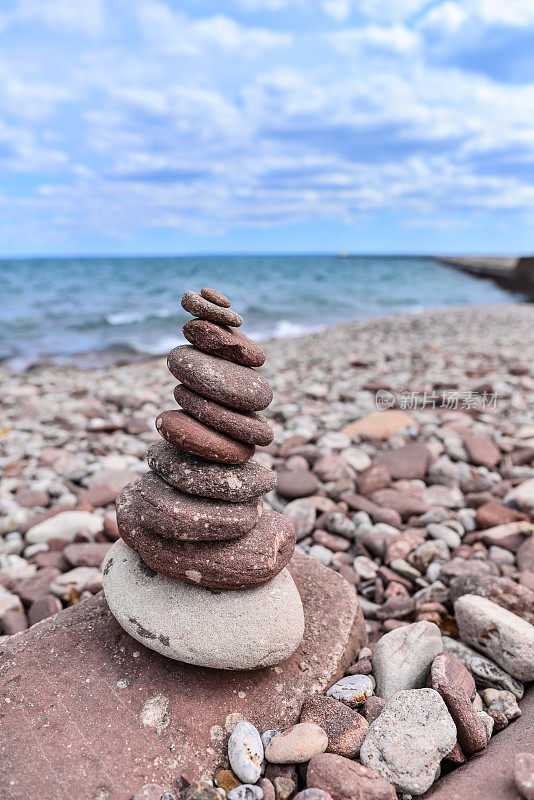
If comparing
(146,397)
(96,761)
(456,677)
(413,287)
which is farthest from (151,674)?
(413,287)

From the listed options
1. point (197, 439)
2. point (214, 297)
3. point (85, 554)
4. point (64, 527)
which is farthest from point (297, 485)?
point (214, 297)

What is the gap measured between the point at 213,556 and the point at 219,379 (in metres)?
0.93

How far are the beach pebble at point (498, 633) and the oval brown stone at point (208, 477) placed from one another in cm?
150

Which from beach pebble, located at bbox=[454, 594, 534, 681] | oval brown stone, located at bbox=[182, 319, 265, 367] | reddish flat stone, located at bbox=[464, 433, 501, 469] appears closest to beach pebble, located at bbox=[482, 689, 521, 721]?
beach pebble, located at bbox=[454, 594, 534, 681]

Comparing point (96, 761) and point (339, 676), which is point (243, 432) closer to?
point (339, 676)

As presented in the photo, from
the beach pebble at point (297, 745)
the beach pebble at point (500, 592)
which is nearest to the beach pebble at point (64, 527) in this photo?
the beach pebble at point (297, 745)

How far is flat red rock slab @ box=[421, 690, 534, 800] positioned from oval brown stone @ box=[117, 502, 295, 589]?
1229 mm

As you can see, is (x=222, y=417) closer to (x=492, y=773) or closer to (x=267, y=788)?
(x=267, y=788)

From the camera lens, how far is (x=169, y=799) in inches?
94.1

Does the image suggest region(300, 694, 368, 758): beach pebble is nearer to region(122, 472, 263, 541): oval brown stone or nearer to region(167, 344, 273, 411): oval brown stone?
region(122, 472, 263, 541): oval brown stone

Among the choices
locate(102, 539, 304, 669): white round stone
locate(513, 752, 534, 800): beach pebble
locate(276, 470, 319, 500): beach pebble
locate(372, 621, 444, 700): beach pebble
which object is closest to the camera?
locate(513, 752, 534, 800): beach pebble

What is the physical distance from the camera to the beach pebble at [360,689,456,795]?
2.46 m

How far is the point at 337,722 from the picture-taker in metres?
2.72

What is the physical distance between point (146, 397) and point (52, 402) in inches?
66.9
